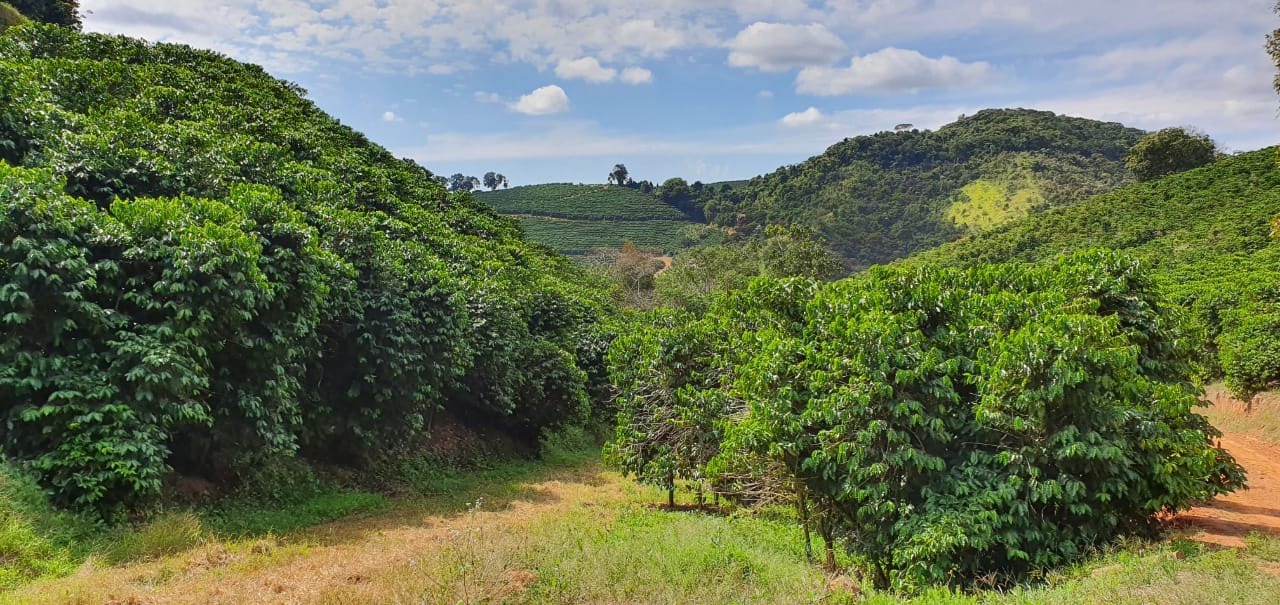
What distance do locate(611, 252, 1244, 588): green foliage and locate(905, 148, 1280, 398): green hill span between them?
137 inches

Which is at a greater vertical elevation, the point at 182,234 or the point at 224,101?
the point at 224,101

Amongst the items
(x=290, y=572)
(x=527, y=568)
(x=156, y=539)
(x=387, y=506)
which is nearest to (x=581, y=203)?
(x=387, y=506)

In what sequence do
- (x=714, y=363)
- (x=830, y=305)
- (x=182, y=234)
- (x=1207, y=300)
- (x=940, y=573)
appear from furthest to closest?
(x=1207, y=300) < (x=714, y=363) < (x=830, y=305) < (x=182, y=234) < (x=940, y=573)

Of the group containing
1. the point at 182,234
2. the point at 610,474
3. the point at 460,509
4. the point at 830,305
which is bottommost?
the point at 610,474

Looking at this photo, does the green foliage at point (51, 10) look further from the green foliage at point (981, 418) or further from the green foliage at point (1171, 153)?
the green foliage at point (1171, 153)

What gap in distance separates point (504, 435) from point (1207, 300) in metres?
24.3

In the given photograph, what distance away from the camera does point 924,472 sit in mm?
8508

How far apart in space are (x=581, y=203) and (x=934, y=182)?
5280cm

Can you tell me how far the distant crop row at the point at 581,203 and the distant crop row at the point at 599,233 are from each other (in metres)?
3.20

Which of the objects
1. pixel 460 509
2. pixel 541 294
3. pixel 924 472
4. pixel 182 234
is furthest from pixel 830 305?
pixel 541 294

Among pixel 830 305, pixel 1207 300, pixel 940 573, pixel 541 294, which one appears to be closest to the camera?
pixel 940 573

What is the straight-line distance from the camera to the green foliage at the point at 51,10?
3341cm

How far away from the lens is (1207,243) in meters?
31.9

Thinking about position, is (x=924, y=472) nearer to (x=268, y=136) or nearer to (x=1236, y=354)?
(x=1236, y=354)
